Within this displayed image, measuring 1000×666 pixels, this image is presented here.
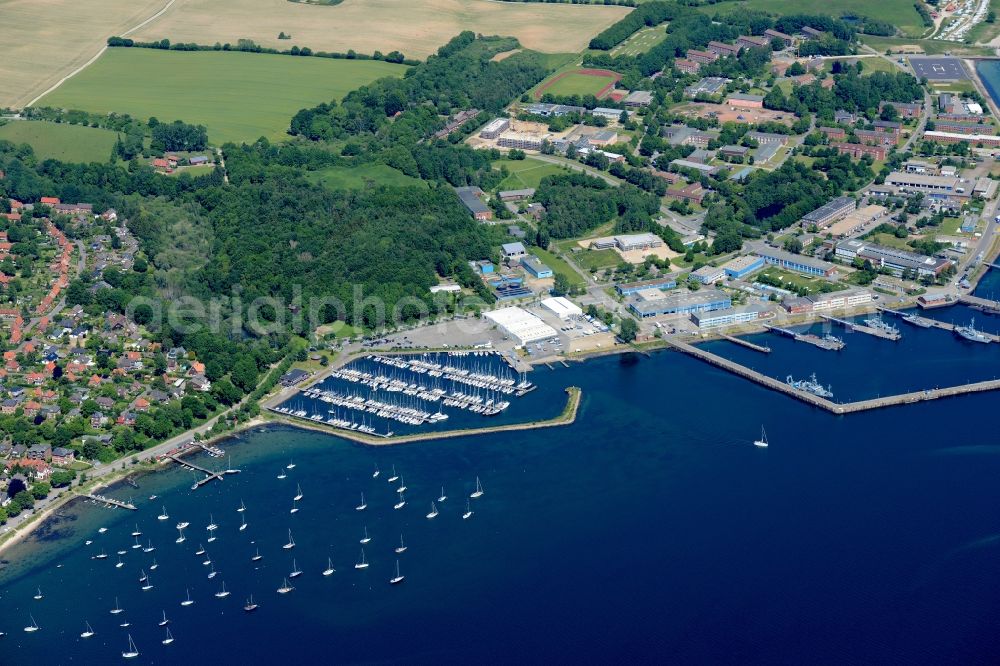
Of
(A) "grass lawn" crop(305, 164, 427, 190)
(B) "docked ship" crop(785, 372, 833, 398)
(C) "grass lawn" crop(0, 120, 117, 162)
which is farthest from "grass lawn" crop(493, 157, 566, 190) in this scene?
(B) "docked ship" crop(785, 372, 833, 398)

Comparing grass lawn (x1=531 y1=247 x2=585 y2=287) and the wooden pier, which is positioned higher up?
grass lawn (x1=531 y1=247 x2=585 y2=287)

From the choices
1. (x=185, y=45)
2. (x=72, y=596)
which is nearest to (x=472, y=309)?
(x=72, y=596)

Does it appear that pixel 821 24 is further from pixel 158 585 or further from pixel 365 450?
pixel 158 585

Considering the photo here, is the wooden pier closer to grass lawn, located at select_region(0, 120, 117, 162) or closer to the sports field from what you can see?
the sports field

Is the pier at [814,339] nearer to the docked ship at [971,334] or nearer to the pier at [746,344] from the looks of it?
the pier at [746,344]

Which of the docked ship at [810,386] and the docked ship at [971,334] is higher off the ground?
the docked ship at [971,334]

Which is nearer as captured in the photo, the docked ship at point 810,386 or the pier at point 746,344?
the docked ship at point 810,386

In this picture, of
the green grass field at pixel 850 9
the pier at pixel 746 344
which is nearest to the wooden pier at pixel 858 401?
the pier at pixel 746 344
